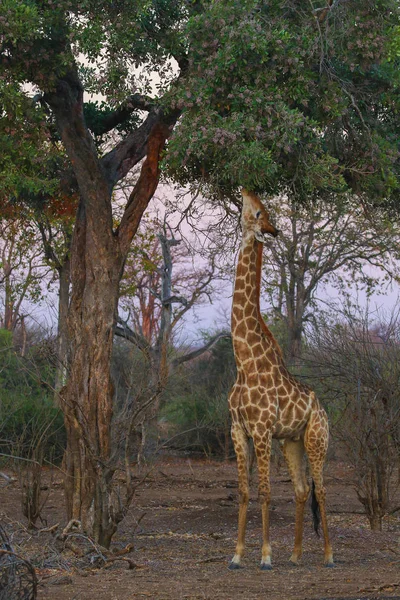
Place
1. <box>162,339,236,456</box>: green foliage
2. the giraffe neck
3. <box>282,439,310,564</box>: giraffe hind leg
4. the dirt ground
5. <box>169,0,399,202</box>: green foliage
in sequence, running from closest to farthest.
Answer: the dirt ground, <box>282,439,310,564</box>: giraffe hind leg, the giraffe neck, <box>169,0,399,202</box>: green foliage, <box>162,339,236,456</box>: green foliage

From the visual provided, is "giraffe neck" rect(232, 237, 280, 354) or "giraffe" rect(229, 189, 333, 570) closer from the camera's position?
"giraffe" rect(229, 189, 333, 570)

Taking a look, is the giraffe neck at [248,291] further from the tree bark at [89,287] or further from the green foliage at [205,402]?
the green foliage at [205,402]

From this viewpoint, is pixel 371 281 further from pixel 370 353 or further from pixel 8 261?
pixel 370 353

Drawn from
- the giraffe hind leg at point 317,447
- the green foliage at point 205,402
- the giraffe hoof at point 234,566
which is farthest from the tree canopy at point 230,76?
the green foliage at point 205,402

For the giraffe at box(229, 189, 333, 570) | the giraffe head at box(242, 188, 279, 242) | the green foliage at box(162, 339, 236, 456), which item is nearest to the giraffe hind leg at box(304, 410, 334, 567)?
the giraffe at box(229, 189, 333, 570)

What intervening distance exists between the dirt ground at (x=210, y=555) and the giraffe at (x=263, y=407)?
56cm

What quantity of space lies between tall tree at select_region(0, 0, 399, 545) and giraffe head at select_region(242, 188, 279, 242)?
0.42m

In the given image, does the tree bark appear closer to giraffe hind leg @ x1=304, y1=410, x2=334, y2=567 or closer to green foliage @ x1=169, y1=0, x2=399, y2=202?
green foliage @ x1=169, y1=0, x2=399, y2=202

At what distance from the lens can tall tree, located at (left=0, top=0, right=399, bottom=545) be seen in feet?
31.6

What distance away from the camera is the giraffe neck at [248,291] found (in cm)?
920

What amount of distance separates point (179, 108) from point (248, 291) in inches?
97.6

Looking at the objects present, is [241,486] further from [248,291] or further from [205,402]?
[205,402]

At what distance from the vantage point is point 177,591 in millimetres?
7203

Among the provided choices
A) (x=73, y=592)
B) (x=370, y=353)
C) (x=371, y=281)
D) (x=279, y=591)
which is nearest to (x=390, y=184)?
(x=370, y=353)
